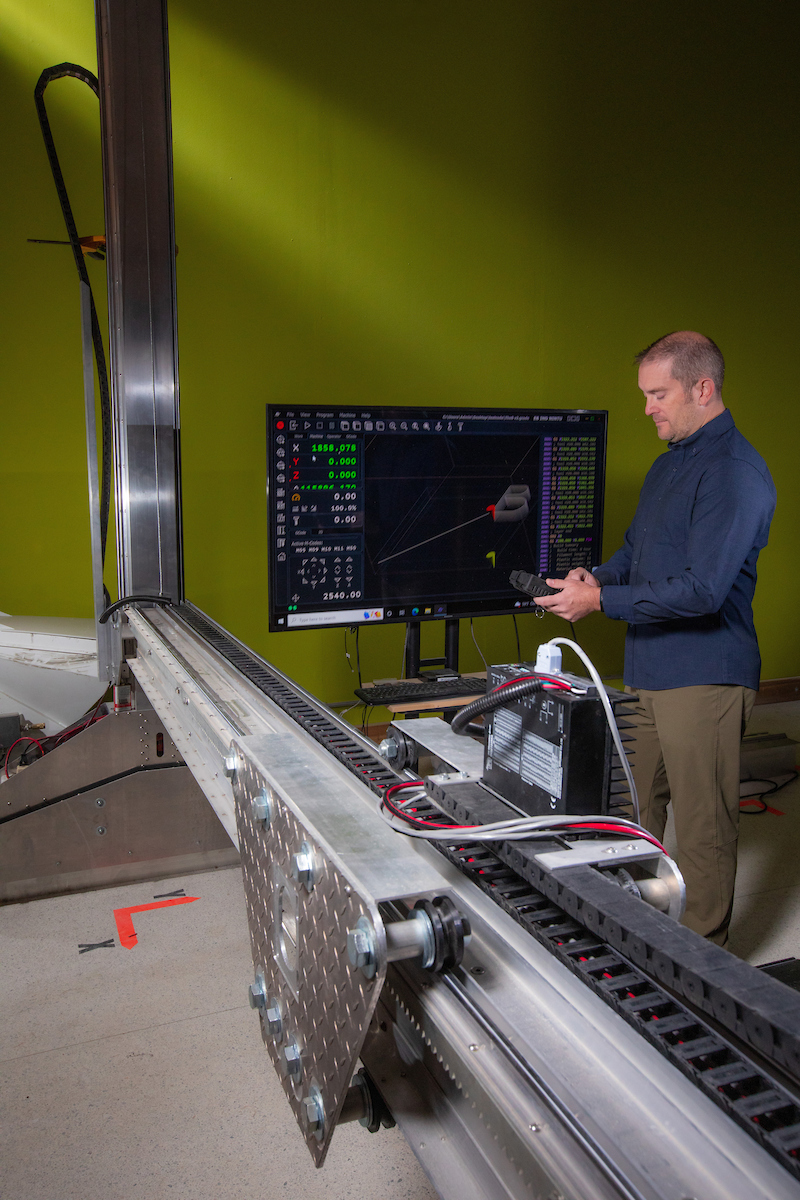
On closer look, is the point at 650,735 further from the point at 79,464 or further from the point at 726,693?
the point at 79,464

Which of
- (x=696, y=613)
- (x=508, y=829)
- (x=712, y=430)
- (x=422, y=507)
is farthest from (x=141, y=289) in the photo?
(x=508, y=829)

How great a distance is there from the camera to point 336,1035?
55 cm

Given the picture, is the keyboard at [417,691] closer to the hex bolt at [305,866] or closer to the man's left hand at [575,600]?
the man's left hand at [575,600]

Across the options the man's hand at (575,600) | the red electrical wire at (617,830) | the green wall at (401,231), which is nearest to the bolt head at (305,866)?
the red electrical wire at (617,830)

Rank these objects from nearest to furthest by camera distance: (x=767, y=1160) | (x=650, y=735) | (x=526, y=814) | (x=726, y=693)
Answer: (x=767, y=1160) < (x=526, y=814) < (x=726, y=693) < (x=650, y=735)

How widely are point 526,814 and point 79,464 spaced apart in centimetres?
257

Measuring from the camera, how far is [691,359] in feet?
5.96

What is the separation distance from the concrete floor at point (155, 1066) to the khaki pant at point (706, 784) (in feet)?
1.03

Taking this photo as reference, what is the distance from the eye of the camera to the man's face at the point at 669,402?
1845 millimetres

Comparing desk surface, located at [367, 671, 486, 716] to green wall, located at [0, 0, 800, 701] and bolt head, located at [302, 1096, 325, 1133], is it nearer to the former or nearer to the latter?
green wall, located at [0, 0, 800, 701]

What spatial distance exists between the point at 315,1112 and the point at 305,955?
10 centimetres

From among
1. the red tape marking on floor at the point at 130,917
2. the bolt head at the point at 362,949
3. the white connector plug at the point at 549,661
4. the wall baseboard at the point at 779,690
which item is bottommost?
the red tape marking on floor at the point at 130,917

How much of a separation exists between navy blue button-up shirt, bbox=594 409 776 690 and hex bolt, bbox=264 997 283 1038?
1272 mm

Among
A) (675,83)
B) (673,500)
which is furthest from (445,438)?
(675,83)
